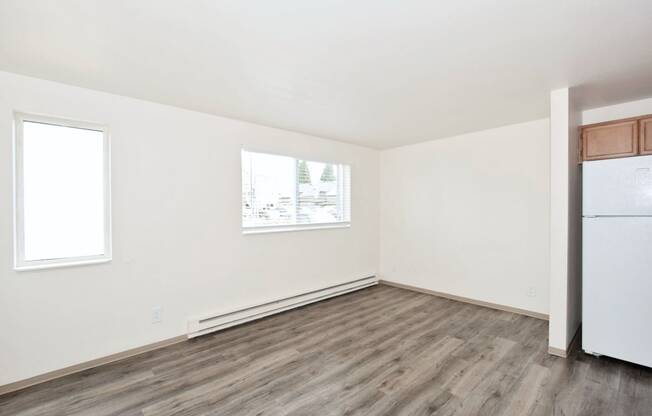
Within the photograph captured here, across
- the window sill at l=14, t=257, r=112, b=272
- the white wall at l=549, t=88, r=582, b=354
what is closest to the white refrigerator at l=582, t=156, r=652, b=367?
the white wall at l=549, t=88, r=582, b=354

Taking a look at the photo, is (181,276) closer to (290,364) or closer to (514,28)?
(290,364)

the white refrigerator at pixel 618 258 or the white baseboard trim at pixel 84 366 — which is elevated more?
the white refrigerator at pixel 618 258

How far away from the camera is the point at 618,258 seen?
2631 millimetres

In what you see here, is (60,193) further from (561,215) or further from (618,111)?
(618,111)

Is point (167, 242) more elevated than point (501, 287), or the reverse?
point (167, 242)

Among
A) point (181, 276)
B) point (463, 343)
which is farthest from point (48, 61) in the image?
point (463, 343)

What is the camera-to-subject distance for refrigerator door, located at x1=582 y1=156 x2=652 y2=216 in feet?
8.29

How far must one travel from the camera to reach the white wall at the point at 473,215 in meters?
3.80

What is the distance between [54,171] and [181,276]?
1433 mm

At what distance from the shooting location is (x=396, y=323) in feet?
11.9

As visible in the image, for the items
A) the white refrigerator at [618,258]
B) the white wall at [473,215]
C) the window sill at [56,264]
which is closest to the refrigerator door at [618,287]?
the white refrigerator at [618,258]

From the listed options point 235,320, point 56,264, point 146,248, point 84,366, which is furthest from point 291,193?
point 84,366

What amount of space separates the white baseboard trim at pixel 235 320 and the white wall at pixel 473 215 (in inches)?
41.8

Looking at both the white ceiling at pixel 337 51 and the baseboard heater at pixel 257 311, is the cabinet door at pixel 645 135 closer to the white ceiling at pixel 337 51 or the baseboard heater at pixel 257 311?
the white ceiling at pixel 337 51
